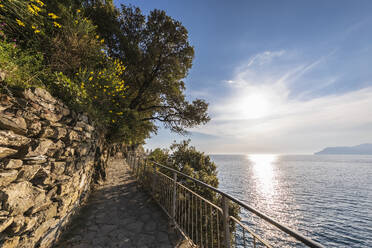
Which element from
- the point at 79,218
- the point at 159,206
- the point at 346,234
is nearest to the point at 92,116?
the point at 79,218

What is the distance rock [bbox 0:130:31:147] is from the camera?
6.49 ft

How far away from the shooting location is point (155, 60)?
999 centimetres

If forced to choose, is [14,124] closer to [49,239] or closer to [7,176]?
[7,176]

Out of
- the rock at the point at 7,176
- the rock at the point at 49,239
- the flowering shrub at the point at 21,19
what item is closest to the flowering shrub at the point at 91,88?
the flowering shrub at the point at 21,19

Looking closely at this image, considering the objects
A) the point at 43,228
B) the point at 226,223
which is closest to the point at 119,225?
the point at 43,228

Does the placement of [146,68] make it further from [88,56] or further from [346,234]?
[346,234]

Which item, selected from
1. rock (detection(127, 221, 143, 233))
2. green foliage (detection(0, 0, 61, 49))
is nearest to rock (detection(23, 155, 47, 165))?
rock (detection(127, 221, 143, 233))

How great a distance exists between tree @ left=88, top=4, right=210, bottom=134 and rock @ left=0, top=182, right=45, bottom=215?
629 cm

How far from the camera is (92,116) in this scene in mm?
4871

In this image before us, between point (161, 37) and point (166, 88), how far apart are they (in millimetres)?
3356

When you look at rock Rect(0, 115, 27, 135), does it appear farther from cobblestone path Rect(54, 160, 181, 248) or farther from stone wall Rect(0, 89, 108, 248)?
cobblestone path Rect(54, 160, 181, 248)

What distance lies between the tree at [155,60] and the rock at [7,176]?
6.56 m

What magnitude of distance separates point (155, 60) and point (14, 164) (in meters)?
9.28

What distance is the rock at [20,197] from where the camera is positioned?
80.6 inches
